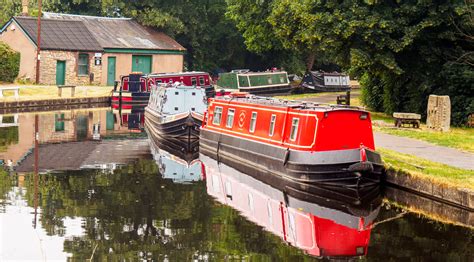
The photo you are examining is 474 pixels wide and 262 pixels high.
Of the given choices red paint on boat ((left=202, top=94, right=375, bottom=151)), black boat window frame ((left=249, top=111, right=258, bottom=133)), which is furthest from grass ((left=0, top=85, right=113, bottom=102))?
red paint on boat ((left=202, top=94, right=375, bottom=151))

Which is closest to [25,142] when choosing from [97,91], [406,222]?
[406,222]

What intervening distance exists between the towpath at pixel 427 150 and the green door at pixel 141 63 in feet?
116

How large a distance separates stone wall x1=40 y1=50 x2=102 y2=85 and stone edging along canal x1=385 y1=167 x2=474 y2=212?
123 feet

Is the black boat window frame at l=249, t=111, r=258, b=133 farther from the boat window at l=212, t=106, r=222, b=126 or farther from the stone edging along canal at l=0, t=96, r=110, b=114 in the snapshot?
the stone edging along canal at l=0, t=96, r=110, b=114

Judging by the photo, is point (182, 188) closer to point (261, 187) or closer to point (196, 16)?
point (261, 187)

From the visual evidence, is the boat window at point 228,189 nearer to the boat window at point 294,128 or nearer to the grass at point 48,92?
the boat window at point 294,128

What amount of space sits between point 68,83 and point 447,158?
124ft

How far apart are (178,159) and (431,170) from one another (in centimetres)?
934

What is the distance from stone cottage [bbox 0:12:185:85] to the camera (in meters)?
54.5

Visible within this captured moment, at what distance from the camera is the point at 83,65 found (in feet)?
187

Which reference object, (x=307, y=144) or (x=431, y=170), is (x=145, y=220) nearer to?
(x=307, y=144)

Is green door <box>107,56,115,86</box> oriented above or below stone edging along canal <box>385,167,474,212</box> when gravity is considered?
above

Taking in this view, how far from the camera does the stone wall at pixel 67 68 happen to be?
54.5 metres

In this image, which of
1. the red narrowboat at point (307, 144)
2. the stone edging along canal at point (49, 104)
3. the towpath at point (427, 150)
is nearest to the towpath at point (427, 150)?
the towpath at point (427, 150)
